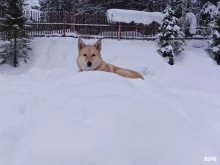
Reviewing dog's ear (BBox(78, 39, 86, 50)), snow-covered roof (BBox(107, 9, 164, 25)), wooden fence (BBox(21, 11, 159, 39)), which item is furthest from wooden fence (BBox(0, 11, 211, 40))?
dog's ear (BBox(78, 39, 86, 50))

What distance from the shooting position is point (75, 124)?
7.72 ft

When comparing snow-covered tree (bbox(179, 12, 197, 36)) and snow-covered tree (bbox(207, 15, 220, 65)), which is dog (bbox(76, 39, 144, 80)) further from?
snow-covered tree (bbox(179, 12, 197, 36))

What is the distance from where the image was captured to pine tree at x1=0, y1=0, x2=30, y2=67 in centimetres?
1316

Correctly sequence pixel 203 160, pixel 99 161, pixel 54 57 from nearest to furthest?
1. pixel 99 161
2. pixel 203 160
3. pixel 54 57

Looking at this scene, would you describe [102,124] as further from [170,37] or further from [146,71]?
[170,37]

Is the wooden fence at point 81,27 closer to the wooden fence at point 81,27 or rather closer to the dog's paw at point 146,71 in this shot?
the wooden fence at point 81,27

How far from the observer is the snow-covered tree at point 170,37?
14.4 meters

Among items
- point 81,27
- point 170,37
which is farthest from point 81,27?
point 170,37

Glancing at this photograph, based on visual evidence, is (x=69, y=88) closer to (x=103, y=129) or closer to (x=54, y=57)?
(x=103, y=129)

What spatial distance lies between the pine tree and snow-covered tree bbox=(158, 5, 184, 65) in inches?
268

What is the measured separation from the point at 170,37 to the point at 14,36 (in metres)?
7.63

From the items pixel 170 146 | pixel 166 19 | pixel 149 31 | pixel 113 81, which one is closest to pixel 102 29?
pixel 149 31

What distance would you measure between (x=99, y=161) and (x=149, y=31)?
53.9ft

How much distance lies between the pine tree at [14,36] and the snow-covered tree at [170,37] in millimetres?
6818
